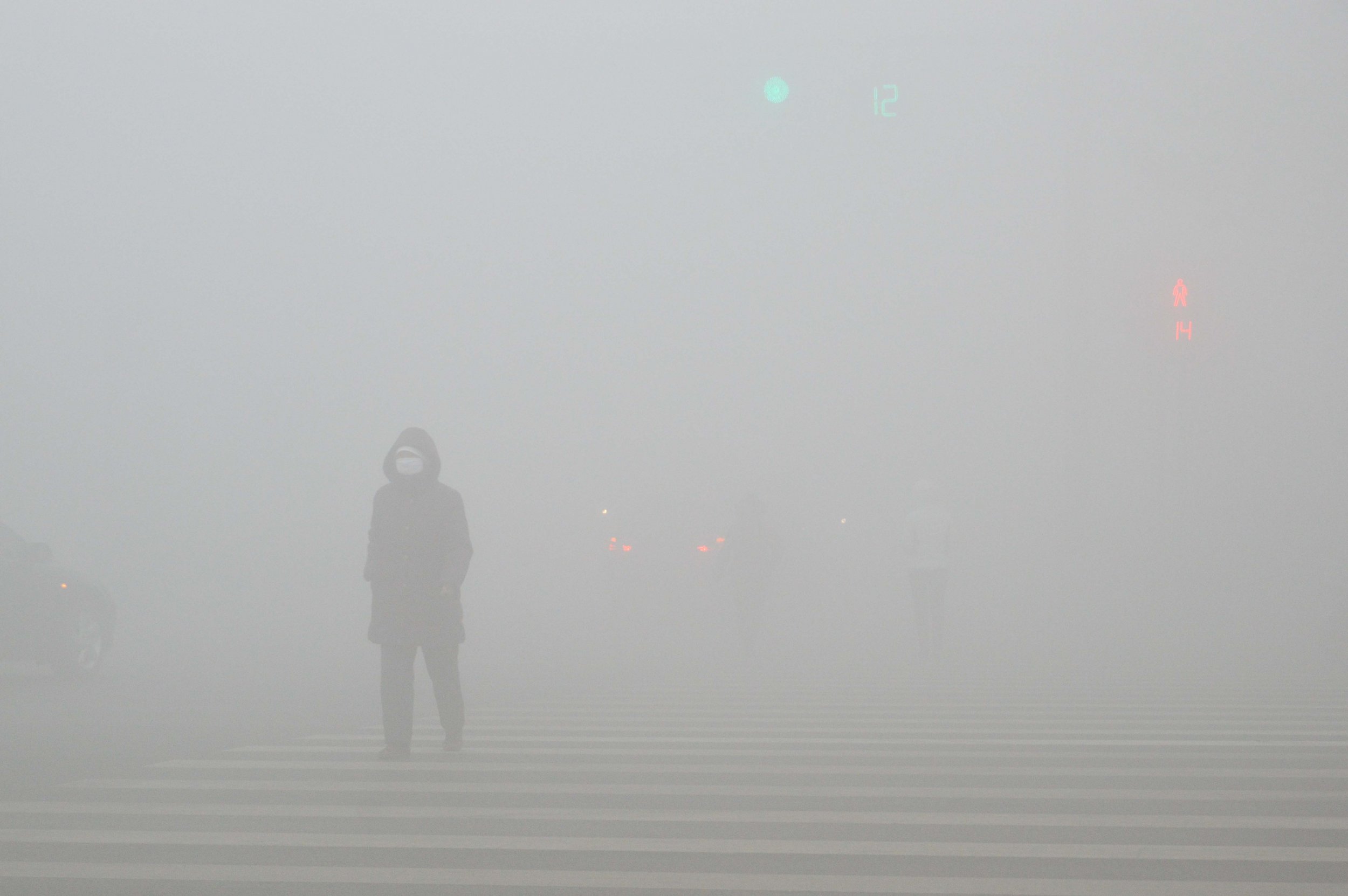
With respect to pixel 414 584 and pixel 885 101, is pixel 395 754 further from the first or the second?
pixel 885 101

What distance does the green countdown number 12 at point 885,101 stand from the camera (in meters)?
17.9

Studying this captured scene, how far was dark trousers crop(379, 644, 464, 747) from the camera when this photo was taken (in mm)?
8469

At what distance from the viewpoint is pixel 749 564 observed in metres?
16.9

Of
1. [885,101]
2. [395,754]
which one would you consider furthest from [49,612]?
[885,101]

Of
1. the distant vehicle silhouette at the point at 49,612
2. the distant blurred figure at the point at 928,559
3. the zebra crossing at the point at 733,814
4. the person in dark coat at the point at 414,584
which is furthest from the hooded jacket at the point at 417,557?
the distant blurred figure at the point at 928,559

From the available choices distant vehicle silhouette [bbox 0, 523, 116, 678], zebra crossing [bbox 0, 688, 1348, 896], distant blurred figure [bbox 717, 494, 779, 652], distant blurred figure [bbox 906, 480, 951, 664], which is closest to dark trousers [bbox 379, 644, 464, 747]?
zebra crossing [bbox 0, 688, 1348, 896]

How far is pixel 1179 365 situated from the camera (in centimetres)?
2364

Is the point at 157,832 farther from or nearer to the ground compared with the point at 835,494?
nearer to the ground

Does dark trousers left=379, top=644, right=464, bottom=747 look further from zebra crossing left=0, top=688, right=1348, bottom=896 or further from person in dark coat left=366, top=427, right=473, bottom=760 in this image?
zebra crossing left=0, top=688, right=1348, bottom=896

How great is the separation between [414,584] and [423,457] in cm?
73

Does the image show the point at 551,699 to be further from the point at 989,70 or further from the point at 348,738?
the point at 989,70

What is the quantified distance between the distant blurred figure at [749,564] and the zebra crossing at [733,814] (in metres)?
6.65

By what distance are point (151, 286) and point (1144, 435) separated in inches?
1623

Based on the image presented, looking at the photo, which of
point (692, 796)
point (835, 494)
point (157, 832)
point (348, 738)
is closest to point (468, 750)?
point (348, 738)
